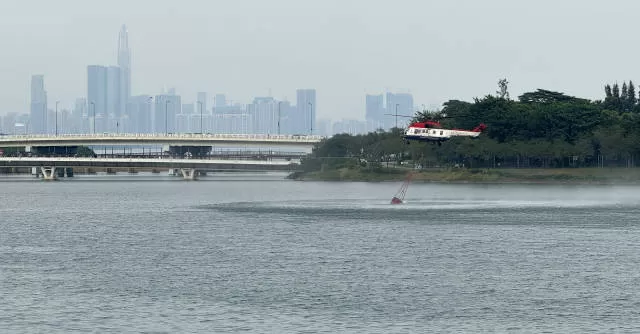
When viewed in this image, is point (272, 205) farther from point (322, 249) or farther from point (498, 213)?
point (322, 249)

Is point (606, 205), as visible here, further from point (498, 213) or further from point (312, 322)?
point (312, 322)

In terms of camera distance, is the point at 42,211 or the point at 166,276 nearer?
the point at 166,276

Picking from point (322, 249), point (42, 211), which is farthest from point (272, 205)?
point (322, 249)

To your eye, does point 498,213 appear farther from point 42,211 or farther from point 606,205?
point 42,211

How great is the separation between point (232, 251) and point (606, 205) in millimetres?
71774

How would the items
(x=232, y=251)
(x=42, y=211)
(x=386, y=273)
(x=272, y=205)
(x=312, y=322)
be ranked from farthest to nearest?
1. (x=272, y=205)
2. (x=42, y=211)
3. (x=232, y=251)
4. (x=386, y=273)
5. (x=312, y=322)

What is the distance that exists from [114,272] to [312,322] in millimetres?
21034

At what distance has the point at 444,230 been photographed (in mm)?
101938

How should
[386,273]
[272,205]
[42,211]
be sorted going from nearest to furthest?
1. [386,273]
2. [42,211]
3. [272,205]

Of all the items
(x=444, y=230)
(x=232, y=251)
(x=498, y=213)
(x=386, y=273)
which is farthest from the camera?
(x=498, y=213)

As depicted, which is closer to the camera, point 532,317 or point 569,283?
point 532,317

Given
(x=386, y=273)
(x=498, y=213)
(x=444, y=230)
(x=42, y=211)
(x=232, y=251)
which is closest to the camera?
(x=386, y=273)

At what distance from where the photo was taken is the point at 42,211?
446 feet

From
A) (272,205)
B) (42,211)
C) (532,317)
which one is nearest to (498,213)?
(272,205)
